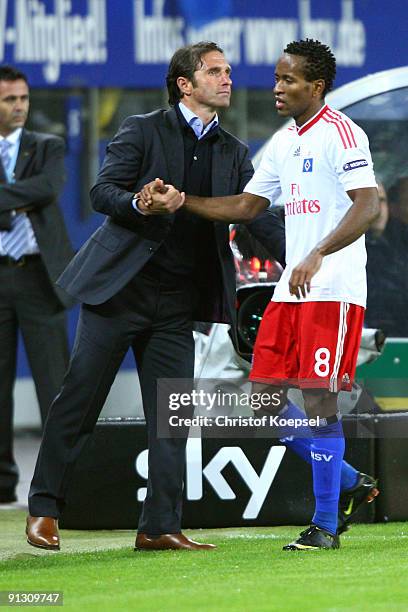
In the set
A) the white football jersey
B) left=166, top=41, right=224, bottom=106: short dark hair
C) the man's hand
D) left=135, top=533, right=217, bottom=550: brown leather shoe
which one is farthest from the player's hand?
left=135, top=533, right=217, bottom=550: brown leather shoe

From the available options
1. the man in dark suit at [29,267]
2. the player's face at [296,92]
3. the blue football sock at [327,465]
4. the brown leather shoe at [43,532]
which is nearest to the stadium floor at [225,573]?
the brown leather shoe at [43,532]

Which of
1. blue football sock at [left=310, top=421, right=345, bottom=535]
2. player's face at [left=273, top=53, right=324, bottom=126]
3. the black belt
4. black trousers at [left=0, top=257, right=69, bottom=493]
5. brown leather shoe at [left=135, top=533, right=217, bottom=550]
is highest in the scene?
player's face at [left=273, top=53, right=324, bottom=126]

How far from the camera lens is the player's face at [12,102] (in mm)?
8555

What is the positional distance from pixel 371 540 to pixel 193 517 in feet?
3.34

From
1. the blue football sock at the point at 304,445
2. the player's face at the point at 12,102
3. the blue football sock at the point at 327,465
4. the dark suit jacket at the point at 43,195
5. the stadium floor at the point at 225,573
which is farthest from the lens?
the player's face at the point at 12,102

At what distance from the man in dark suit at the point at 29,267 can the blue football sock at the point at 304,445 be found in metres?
2.04

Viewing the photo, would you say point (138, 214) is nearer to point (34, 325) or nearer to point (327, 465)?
point (327, 465)

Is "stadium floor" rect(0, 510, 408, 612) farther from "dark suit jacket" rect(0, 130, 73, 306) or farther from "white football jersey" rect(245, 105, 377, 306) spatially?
"dark suit jacket" rect(0, 130, 73, 306)

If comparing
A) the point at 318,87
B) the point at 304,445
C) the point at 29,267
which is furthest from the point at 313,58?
the point at 29,267

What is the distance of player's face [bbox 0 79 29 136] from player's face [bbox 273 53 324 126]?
2.64m

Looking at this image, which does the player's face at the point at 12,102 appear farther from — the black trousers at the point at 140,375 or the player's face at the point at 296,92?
the player's face at the point at 296,92

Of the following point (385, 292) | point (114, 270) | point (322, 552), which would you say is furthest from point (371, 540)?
point (385, 292)

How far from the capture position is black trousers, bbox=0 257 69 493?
842cm

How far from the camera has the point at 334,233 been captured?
5934 mm
